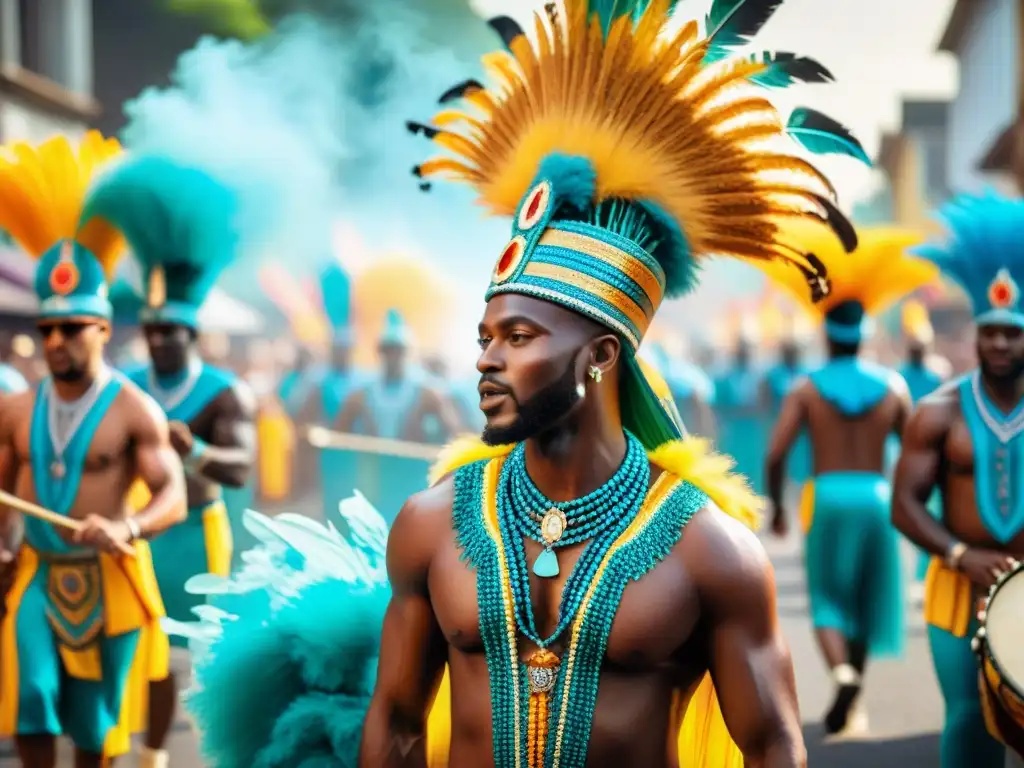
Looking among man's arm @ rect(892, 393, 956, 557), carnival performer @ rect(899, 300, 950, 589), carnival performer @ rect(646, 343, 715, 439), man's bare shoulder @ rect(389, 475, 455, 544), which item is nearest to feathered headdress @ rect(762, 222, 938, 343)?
man's arm @ rect(892, 393, 956, 557)

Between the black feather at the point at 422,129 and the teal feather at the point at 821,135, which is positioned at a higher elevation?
the black feather at the point at 422,129

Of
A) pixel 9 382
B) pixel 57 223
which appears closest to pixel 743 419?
pixel 9 382

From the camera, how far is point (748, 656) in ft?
8.63

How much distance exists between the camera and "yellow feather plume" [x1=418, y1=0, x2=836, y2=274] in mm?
2838

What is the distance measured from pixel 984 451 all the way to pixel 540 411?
293 cm

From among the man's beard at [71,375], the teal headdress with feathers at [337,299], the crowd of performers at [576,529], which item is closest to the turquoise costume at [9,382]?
the man's beard at [71,375]

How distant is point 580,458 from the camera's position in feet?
9.28

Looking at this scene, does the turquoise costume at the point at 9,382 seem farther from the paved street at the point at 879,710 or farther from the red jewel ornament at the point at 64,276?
the red jewel ornament at the point at 64,276

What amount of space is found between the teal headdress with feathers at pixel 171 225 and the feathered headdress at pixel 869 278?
329 centimetres

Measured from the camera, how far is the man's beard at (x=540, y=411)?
2.70 metres

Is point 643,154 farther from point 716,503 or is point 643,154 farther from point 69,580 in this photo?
point 69,580

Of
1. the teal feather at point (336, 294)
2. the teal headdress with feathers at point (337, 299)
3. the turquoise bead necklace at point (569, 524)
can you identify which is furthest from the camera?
the teal feather at point (336, 294)

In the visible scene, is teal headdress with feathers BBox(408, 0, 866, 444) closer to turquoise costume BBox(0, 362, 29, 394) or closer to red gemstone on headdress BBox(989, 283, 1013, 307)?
red gemstone on headdress BBox(989, 283, 1013, 307)

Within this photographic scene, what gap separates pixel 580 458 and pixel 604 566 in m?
0.25
